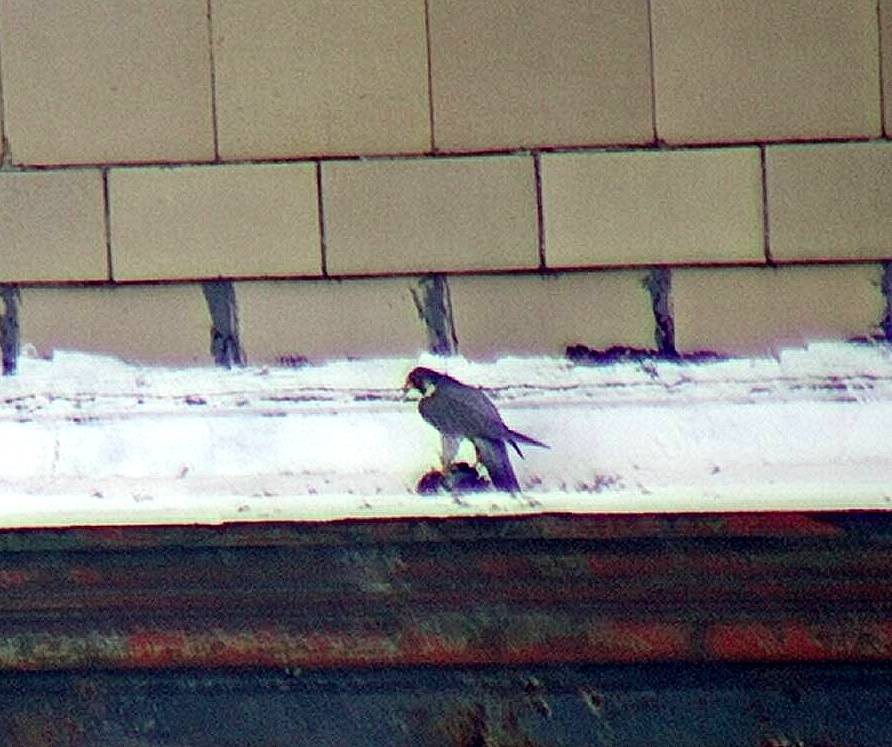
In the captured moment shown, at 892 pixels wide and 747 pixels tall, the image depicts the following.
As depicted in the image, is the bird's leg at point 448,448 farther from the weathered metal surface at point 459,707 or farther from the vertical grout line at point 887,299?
the vertical grout line at point 887,299

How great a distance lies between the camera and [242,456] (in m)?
1.41

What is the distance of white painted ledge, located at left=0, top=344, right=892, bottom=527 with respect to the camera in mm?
1325

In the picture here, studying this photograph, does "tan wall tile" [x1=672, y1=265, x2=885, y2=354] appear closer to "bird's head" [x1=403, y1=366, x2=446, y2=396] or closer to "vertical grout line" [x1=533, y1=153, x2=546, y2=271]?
"vertical grout line" [x1=533, y1=153, x2=546, y2=271]

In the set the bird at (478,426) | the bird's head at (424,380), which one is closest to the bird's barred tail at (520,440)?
the bird at (478,426)

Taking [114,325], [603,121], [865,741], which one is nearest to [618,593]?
[865,741]

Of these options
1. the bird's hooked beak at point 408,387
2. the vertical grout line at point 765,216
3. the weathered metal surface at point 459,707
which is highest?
the vertical grout line at point 765,216

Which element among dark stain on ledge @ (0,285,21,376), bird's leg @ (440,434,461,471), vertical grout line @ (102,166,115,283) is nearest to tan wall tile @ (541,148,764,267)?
bird's leg @ (440,434,461,471)

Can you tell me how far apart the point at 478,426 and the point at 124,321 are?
42cm

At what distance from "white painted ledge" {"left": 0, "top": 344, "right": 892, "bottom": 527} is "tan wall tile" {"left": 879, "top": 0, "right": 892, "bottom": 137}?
0.81 feet

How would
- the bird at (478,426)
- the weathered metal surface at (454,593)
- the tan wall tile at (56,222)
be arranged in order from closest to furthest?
the weathered metal surface at (454,593), the bird at (478,426), the tan wall tile at (56,222)

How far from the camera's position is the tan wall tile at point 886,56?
56.3 inches

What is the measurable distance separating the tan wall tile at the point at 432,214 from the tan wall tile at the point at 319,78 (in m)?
0.03

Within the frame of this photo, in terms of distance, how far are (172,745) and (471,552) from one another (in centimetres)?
36

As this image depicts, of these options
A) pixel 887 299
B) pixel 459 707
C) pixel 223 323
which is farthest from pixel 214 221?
pixel 887 299
